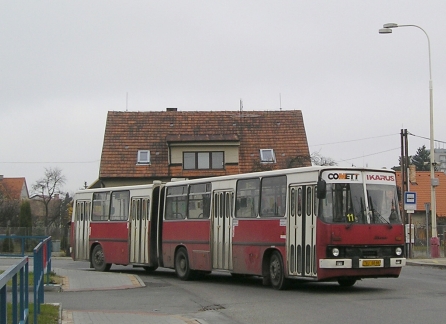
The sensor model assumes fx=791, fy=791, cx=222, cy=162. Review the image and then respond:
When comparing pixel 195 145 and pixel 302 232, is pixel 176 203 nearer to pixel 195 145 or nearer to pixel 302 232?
pixel 302 232

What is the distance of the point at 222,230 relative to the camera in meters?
21.0

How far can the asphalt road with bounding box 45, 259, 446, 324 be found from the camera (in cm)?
1305

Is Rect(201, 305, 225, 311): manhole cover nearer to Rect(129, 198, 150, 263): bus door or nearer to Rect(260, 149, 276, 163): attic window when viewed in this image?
Rect(129, 198, 150, 263): bus door

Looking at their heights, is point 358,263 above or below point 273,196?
below

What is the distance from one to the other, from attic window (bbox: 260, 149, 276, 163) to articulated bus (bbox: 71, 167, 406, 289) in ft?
82.0

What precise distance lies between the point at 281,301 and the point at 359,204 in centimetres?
303

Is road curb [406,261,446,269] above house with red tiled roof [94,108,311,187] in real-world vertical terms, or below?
below

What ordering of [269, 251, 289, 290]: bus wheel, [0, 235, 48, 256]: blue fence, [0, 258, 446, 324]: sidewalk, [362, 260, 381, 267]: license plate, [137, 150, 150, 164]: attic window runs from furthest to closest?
1. [137, 150, 150, 164]: attic window
2. [0, 235, 48, 256]: blue fence
3. [269, 251, 289, 290]: bus wheel
4. [362, 260, 381, 267]: license plate
5. [0, 258, 446, 324]: sidewalk

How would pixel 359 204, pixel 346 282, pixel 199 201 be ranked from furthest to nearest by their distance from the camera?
1. pixel 199 201
2. pixel 346 282
3. pixel 359 204

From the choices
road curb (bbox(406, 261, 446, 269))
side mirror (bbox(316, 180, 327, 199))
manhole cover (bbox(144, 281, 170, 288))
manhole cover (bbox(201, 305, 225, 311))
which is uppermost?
side mirror (bbox(316, 180, 327, 199))

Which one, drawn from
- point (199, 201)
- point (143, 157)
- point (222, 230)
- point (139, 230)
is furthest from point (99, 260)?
point (143, 157)

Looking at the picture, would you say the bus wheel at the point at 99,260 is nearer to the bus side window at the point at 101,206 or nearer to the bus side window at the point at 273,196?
the bus side window at the point at 101,206

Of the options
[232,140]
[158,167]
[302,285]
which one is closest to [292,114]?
[232,140]

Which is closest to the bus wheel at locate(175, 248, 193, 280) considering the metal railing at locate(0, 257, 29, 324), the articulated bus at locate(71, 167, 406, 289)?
the articulated bus at locate(71, 167, 406, 289)
